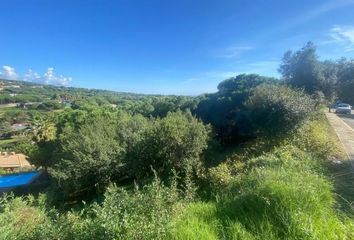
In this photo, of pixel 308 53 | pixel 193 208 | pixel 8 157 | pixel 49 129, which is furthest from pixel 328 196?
pixel 8 157

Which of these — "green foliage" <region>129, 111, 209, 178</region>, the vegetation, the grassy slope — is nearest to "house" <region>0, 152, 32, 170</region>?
the vegetation

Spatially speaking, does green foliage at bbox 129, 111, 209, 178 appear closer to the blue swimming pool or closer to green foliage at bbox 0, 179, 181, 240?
green foliage at bbox 0, 179, 181, 240

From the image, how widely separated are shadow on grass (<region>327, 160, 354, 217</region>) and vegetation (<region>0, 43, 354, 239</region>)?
4 cm

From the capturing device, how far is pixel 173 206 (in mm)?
4363

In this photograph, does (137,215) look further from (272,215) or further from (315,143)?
(315,143)

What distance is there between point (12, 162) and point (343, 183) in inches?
1653

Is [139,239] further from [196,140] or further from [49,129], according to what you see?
[49,129]

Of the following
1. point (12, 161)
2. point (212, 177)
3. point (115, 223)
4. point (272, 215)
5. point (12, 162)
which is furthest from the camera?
point (12, 161)

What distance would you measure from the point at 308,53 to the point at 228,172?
17.8 metres

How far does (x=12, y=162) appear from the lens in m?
37.0

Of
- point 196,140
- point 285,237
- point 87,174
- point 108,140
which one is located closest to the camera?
point 285,237

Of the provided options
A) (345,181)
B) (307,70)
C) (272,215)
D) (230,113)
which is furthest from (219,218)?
(307,70)

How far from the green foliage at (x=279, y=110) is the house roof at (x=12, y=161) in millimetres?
34574

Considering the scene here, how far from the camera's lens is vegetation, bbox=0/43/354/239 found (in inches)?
143
